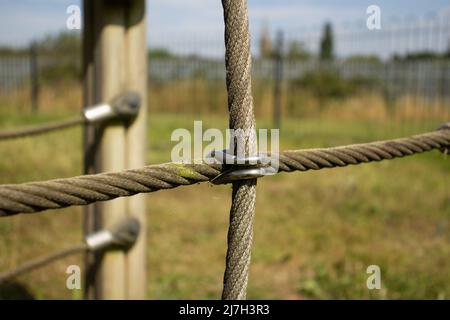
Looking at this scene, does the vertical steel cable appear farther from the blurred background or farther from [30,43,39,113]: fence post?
[30,43,39,113]: fence post

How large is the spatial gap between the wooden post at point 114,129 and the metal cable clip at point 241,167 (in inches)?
35.6

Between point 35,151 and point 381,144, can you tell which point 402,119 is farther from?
point 381,144

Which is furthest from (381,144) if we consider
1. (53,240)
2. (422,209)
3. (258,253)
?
(422,209)

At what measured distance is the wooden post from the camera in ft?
5.06

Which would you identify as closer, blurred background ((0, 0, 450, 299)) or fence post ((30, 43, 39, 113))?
blurred background ((0, 0, 450, 299))

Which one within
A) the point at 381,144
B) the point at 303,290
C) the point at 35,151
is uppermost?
the point at 381,144

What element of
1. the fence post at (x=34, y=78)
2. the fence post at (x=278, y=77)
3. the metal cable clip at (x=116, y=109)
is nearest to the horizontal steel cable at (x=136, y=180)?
the metal cable clip at (x=116, y=109)

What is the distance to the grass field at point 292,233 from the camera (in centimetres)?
221

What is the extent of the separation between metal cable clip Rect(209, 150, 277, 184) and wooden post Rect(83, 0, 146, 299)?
0.91m

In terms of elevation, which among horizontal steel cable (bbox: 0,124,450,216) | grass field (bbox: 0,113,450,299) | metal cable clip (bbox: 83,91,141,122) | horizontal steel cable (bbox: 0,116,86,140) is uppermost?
metal cable clip (bbox: 83,91,141,122)

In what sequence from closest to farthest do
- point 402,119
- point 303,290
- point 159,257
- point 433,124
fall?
point 303,290 < point 159,257 < point 433,124 < point 402,119

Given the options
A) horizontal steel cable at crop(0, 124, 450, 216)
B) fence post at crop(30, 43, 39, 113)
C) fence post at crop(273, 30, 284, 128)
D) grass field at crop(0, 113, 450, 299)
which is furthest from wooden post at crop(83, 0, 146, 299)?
fence post at crop(30, 43, 39, 113)

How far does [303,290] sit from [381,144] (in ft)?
4.54

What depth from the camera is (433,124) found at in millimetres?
6902
